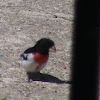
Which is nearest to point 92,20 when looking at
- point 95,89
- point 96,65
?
point 96,65

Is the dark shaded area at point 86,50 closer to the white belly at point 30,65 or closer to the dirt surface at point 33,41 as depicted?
the dirt surface at point 33,41

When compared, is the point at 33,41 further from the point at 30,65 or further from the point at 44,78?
the point at 30,65

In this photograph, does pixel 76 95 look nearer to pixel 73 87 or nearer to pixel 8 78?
pixel 73 87

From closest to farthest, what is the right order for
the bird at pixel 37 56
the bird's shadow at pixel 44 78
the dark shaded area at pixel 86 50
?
1. the dark shaded area at pixel 86 50
2. the bird at pixel 37 56
3. the bird's shadow at pixel 44 78

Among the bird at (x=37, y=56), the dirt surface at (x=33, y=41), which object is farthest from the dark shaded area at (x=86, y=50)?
the bird at (x=37, y=56)

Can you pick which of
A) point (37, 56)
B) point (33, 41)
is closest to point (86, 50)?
point (37, 56)
